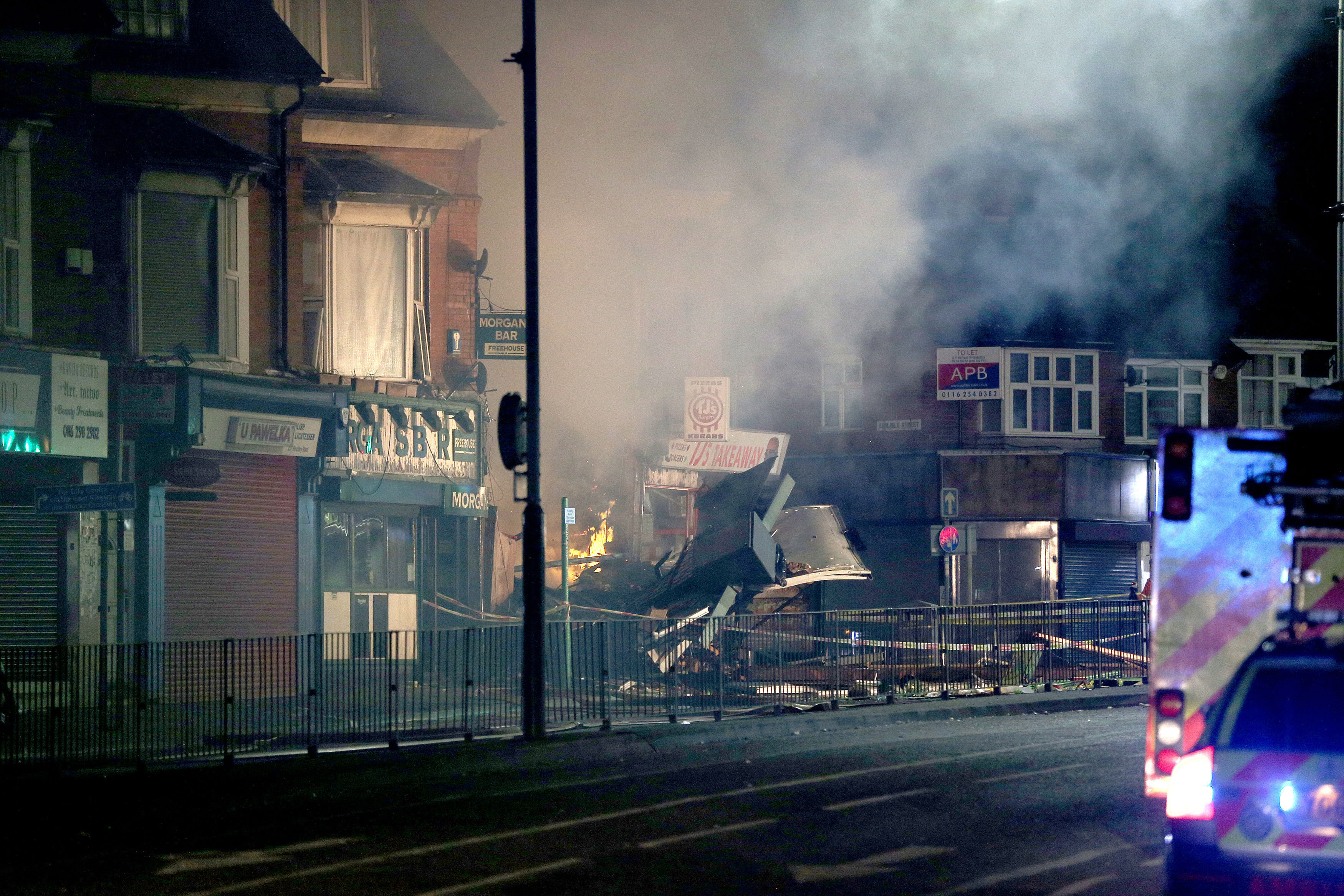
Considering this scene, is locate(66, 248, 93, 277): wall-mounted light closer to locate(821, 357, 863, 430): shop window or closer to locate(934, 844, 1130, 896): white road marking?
locate(934, 844, 1130, 896): white road marking

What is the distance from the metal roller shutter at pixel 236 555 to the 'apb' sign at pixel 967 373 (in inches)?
501

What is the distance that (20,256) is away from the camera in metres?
17.9

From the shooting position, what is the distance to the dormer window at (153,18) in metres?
19.4

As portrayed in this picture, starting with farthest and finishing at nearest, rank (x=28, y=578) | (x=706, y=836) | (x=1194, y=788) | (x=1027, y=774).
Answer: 1. (x=28, y=578)
2. (x=1027, y=774)
3. (x=706, y=836)
4. (x=1194, y=788)

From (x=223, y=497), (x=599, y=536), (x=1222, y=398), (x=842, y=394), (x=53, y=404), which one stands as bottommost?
(x=599, y=536)

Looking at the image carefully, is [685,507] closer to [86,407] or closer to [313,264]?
[313,264]

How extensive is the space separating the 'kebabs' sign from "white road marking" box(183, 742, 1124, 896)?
15.1 metres

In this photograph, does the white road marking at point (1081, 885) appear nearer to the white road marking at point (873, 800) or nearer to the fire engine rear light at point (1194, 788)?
the fire engine rear light at point (1194, 788)

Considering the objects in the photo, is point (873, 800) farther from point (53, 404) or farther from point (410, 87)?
point (410, 87)

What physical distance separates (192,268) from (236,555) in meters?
3.95

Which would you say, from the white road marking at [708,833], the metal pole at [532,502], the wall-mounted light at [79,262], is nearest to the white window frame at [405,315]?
the wall-mounted light at [79,262]

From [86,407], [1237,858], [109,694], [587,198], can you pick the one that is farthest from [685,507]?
[1237,858]

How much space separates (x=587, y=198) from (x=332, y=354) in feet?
27.0

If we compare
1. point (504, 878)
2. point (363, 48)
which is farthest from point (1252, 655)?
point (363, 48)
